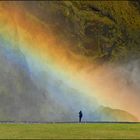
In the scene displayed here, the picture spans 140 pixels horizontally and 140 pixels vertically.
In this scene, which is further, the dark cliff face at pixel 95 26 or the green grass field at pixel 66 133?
the dark cliff face at pixel 95 26

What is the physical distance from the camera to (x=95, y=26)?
45.5m

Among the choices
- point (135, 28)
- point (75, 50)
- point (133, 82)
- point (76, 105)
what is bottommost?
point (76, 105)

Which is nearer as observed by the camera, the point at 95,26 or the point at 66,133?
the point at 66,133

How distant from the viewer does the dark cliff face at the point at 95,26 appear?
45562mm

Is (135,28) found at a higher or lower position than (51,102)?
higher

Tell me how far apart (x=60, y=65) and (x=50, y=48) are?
8.41 ft

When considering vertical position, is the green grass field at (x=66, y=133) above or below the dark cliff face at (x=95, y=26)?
below

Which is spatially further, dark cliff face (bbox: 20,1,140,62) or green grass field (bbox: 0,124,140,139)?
dark cliff face (bbox: 20,1,140,62)

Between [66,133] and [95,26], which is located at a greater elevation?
[95,26]

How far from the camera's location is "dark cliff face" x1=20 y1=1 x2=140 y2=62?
45562mm

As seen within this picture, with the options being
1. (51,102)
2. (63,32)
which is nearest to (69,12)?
(63,32)

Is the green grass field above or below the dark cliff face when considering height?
below

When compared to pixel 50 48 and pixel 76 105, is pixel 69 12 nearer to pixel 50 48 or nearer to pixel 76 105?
pixel 50 48

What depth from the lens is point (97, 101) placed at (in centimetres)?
4656
